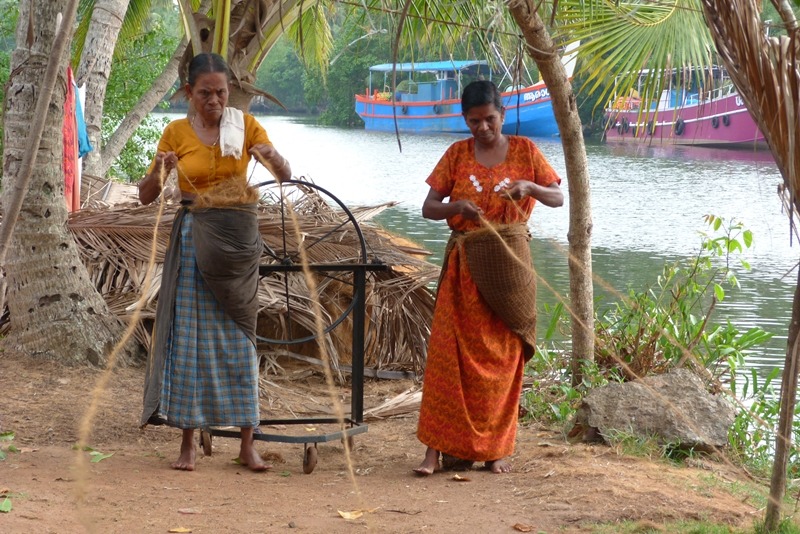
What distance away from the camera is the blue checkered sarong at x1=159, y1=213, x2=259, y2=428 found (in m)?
4.01

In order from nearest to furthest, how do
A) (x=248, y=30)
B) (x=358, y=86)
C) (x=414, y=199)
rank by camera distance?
(x=248, y=30) < (x=414, y=199) < (x=358, y=86)

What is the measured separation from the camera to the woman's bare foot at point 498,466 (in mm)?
4219

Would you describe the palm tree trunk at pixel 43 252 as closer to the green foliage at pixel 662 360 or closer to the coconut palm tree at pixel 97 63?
the green foliage at pixel 662 360

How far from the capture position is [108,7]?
32.7 feet

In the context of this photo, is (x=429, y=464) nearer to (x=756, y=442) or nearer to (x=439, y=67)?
(x=756, y=442)

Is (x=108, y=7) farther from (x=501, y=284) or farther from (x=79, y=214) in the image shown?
(x=501, y=284)

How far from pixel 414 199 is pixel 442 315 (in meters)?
14.2

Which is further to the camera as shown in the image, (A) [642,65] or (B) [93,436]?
(A) [642,65]

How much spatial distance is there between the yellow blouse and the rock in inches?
78.4

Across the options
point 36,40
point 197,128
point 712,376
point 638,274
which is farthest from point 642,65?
point 638,274

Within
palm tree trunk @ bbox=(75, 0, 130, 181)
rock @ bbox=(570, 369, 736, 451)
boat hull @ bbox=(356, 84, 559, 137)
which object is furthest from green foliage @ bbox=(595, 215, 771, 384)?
boat hull @ bbox=(356, 84, 559, 137)

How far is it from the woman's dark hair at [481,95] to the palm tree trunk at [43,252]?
2.18 meters

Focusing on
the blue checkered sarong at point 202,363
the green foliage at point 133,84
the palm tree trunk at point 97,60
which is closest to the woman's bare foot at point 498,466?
the blue checkered sarong at point 202,363

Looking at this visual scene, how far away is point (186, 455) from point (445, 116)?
31.9 metres
